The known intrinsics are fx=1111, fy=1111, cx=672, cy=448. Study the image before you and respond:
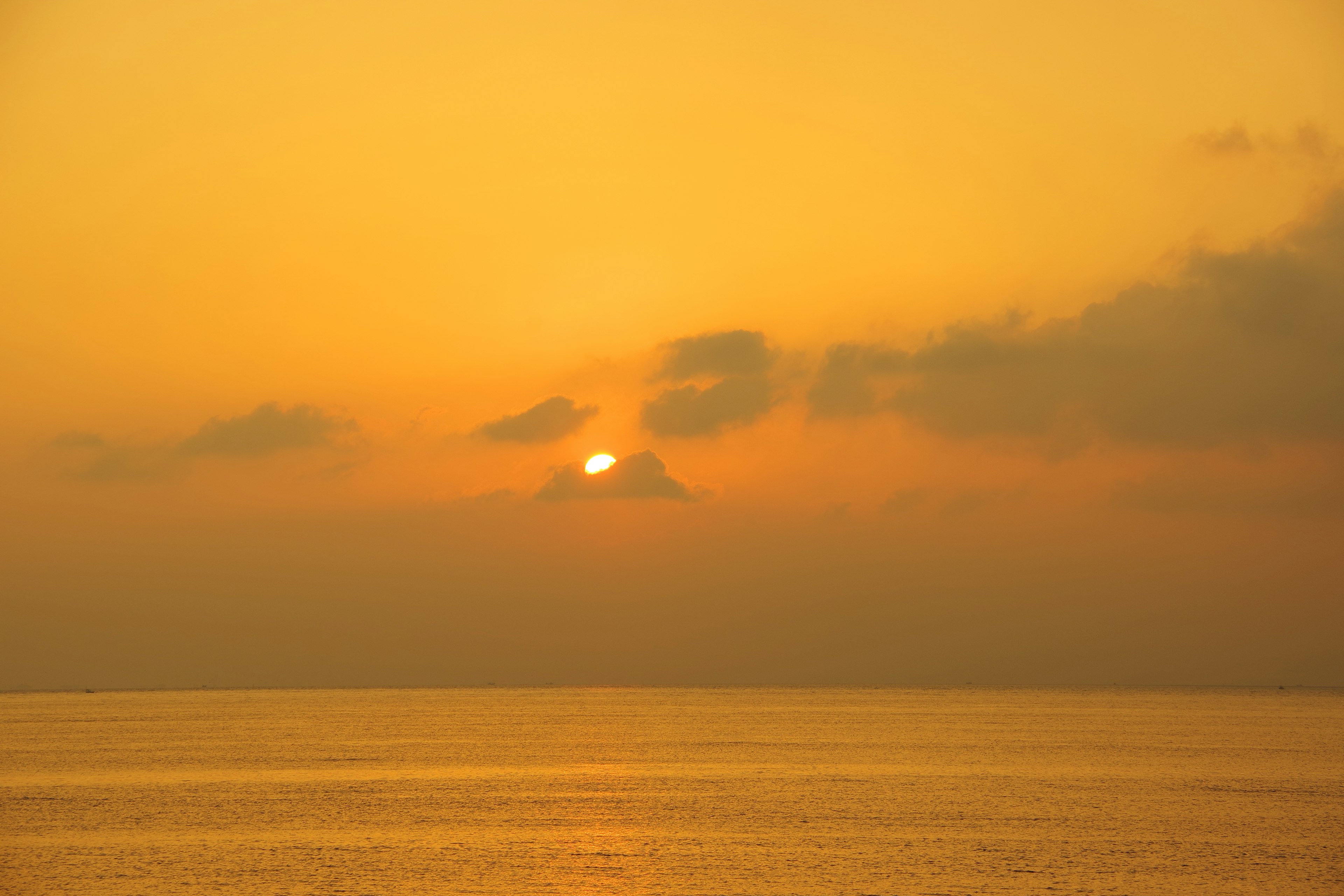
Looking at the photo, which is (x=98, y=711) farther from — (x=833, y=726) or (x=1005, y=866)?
(x=1005, y=866)

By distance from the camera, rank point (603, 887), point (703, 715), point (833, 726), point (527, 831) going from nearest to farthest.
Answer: point (603, 887) → point (527, 831) → point (833, 726) → point (703, 715)

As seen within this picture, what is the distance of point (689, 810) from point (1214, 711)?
12758cm

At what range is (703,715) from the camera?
128 metres

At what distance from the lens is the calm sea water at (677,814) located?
95.5 feet

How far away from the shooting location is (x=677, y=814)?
1565 inches

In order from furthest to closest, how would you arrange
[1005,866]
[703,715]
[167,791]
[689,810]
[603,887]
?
1. [703,715]
2. [167,791]
3. [689,810]
4. [1005,866]
5. [603,887]

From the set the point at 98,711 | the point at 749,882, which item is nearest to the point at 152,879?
the point at 749,882

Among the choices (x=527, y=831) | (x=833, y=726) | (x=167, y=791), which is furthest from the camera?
(x=833, y=726)

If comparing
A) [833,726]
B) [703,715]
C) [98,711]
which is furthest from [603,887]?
[98,711]

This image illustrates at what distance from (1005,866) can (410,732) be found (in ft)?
230

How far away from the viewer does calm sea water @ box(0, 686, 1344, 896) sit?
2909 cm

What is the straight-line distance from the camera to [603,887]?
27.7m

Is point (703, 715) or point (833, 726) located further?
point (703, 715)

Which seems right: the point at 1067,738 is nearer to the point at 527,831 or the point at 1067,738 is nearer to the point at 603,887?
the point at 527,831
